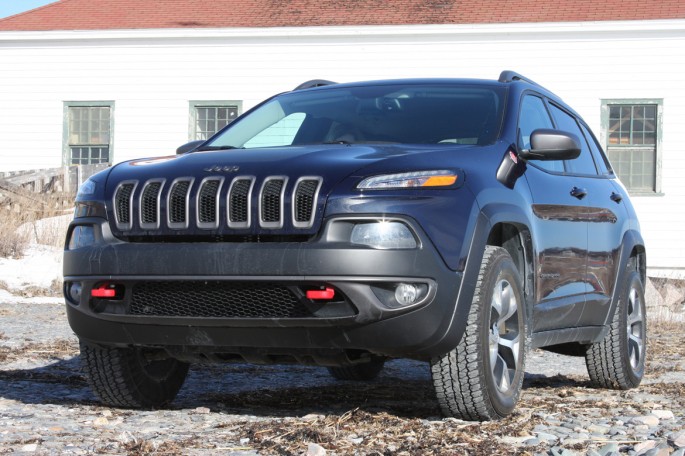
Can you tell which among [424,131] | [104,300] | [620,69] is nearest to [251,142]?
[424,131]

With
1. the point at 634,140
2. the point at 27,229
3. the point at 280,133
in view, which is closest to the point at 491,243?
the point at 280,133

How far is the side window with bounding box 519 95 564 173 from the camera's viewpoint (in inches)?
235

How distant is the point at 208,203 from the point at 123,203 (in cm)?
46

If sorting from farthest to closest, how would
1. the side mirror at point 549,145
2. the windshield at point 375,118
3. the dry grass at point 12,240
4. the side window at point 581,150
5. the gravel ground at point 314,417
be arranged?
the dry grass at point 12,240 → the side window at point 581,150 → the windshield at point 375,118 → the side mirror at point 549,145 → the gravel ground at point 314,417

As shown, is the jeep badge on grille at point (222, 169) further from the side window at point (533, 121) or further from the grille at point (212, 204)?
the side window at point (533, 121)

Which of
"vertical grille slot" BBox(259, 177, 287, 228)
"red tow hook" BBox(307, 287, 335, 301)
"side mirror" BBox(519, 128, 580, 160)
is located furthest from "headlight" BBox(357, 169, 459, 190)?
"side mirror" BBox(519, 128, 580, 160)

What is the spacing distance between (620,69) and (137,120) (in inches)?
354

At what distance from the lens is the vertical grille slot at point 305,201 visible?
183 inches

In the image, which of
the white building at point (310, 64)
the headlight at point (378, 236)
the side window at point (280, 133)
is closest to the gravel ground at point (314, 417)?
the headlight at point (378, 236)

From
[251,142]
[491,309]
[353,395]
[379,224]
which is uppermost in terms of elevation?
[251,142]

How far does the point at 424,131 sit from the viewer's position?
574 centimetres

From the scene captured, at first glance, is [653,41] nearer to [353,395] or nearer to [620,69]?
[620,69]

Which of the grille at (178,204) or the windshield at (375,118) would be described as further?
the windshield at (375,118)

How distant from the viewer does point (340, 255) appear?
456 cm
